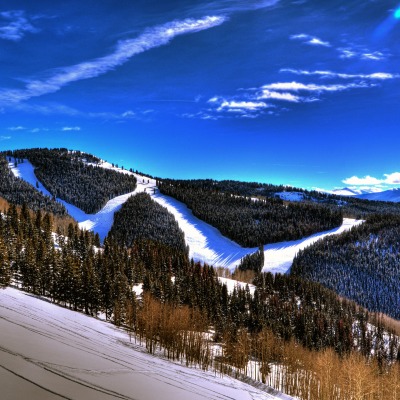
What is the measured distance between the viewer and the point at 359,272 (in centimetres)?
18138

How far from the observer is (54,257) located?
209ft

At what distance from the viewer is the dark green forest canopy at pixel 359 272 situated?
164250mm

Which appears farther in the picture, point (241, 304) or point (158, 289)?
point (241, 304)

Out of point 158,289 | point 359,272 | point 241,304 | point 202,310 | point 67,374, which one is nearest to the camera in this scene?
point 67,374

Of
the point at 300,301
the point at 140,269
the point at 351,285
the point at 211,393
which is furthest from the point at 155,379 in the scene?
the point at 351,285

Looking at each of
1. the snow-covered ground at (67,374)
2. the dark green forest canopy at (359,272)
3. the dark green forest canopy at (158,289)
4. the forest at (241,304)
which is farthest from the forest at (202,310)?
the snow-covered ground at (67,374)

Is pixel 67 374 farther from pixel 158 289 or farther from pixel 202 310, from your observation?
pixel 202 310

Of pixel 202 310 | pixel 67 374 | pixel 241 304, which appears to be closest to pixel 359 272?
pixel 241 304

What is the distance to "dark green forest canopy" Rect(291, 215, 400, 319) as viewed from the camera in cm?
16425

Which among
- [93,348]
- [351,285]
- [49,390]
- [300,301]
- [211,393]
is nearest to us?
[49,390]

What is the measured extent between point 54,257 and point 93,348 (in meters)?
54.5

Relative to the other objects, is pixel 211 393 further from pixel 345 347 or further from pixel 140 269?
pixel 345 347

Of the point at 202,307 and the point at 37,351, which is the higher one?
the point at 37,351

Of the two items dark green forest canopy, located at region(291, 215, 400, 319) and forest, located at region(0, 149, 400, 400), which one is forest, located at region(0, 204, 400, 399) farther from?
dark green forest canopy, located at region(291, 215, 400, 319)
